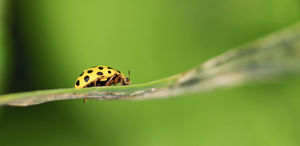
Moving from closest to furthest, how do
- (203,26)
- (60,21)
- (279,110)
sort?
1. (279,110)
2. (203,26)
3. (60,21)

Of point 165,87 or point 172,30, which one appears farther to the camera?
point 172,30

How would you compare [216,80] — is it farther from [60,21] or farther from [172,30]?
[60,21]

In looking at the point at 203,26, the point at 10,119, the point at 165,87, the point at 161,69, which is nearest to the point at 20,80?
the point at 10,119

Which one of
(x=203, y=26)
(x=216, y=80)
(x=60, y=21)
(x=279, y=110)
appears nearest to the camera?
(x=216, y=80)

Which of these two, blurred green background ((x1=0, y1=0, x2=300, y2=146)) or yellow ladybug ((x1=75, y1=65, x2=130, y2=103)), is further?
yellow ladybug ((x1=75, y1=65, x2=130, y2=103))
